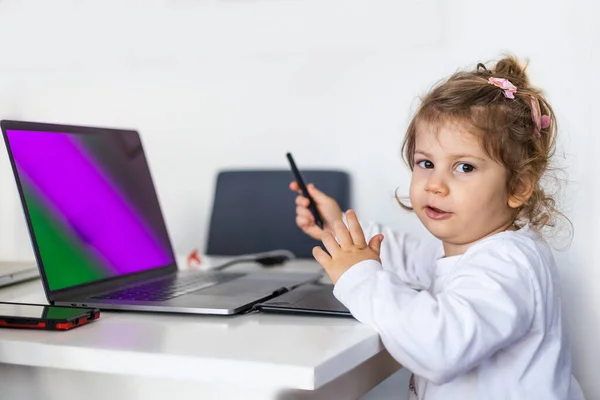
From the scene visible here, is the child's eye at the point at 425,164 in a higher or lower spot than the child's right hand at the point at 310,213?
higher

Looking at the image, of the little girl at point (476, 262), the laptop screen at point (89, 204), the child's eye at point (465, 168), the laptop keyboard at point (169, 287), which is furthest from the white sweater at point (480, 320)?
the laptop screen at point (89, 204)

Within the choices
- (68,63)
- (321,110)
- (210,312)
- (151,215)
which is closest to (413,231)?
(321,110)

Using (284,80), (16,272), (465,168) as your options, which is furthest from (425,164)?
(284,80)

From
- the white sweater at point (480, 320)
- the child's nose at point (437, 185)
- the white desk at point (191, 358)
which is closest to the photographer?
the white desk at point (191, 358)

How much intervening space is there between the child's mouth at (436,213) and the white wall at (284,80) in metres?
0.53

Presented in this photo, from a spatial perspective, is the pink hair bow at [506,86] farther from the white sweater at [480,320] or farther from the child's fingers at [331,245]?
the child's fingers at [331,245]

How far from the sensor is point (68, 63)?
2141 millimetres

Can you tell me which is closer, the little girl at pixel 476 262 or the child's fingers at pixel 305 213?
the little girl at pixel 476 262

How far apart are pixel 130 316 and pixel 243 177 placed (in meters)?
0.95

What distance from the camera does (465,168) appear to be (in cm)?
106

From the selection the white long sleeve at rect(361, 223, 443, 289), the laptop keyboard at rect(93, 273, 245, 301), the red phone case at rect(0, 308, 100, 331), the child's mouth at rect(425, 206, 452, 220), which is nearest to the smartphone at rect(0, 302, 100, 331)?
the red phone case at rect(0, 308, 100, 331)

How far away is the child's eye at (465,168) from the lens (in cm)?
105

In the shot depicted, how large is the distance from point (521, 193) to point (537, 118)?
11 centimetres

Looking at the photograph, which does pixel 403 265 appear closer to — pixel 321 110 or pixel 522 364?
pixel 522 364
